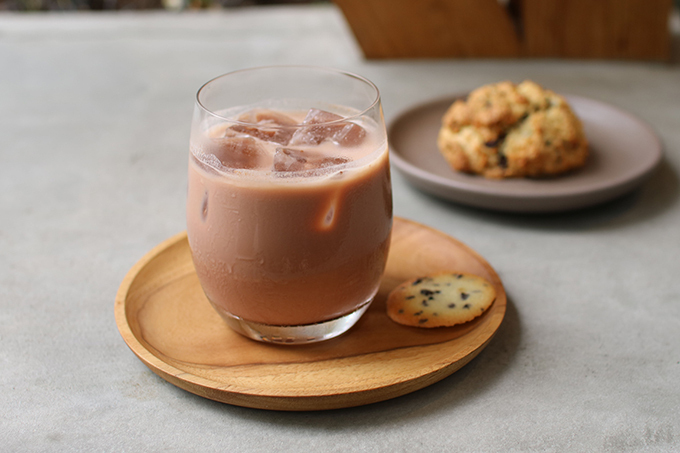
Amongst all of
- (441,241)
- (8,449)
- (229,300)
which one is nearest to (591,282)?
(441,241)

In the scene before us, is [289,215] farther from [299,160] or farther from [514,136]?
[514,136]

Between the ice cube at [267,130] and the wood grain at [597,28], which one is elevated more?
the ice cube at [267,130]

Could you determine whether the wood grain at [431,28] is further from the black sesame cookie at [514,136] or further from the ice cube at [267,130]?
the ice cube at [267,130]

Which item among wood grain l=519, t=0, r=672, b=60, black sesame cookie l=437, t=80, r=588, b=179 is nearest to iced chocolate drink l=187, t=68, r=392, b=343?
black sesame cookie l=437, t=80, r=588, b=179

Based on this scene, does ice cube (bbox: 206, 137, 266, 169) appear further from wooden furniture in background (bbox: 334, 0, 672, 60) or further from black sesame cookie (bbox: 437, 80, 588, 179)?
wooden furniture in background (bbox: 334, 0, 672, 60)

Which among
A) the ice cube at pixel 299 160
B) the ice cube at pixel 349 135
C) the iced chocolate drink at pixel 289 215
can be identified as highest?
the ice cube at pixel 349 135

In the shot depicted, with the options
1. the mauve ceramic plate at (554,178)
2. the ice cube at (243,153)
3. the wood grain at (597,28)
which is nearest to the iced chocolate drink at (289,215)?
the ice cube at (243,153)
